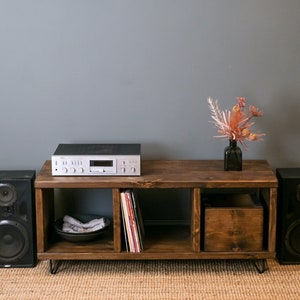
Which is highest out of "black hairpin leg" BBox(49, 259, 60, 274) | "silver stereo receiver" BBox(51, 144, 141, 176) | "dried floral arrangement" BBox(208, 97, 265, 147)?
"dried floral arrangement" BBox(208, 97, 265, 147)

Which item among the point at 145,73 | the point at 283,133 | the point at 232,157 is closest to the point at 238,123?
the point at 232,157

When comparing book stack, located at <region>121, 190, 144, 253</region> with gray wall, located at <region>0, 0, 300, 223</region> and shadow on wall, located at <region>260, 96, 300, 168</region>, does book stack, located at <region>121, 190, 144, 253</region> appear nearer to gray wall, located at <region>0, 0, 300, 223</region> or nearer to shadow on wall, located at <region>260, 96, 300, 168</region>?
gray wall, located at <region>0, 0, 300, 223</region>

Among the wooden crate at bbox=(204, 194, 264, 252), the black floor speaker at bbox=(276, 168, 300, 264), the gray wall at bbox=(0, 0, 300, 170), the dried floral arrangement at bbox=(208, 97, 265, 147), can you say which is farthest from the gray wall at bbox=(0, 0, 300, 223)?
the wooden crate at bbox=(204, 194, 264, 252)

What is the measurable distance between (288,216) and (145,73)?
0.88 m

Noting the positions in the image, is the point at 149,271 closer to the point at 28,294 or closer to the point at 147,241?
the point at 147,241

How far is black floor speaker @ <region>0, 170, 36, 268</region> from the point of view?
2.70 m

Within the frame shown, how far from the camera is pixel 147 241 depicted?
2.84m

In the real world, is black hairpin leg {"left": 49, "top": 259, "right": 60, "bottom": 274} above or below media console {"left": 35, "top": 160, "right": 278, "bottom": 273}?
below

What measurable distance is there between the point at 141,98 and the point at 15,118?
582 mm

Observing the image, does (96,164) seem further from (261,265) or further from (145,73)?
(261,265)

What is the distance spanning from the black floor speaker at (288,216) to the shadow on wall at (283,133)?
18cm

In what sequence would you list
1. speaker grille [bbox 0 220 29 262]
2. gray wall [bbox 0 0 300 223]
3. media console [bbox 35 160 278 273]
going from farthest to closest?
gray wall [bbox 0 0 300 223], speaker grille [bbox 0 220 29 262], media console [bbox 35 160 278 273]

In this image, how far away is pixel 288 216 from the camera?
273 cm

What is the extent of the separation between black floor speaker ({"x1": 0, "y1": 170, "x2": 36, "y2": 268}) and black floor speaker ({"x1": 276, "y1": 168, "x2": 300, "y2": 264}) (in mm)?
1047
